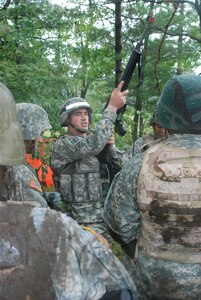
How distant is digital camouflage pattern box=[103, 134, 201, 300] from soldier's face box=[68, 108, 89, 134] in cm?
227

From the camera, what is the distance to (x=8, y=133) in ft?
5.37

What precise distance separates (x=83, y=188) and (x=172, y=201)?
8.01ft

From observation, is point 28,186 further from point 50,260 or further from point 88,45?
point 88,45

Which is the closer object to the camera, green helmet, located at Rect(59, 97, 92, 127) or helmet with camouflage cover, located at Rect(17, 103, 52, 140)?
helmet with camouflage cover, located at Rect(17, 103, 52, 140)

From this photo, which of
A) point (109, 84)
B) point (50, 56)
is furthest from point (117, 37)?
point (109, 84)

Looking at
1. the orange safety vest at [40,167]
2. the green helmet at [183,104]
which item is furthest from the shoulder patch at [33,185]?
the green helmet at [183,104]

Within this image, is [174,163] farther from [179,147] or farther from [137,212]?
[137,212]

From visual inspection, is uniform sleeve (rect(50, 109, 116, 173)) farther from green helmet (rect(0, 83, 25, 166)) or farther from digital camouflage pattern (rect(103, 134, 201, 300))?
green helmet (rect(0, 83, 25, 166))

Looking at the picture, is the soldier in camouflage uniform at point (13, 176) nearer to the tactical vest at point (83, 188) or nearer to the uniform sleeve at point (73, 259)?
the uniform sleeve at point (73, 259)

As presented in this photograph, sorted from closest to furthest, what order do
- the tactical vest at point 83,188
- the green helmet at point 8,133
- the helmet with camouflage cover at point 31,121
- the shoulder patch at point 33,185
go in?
the green helmet at point 8,133
the shoulder patch at point 33,185
the helmet with camouflage cover at point 31,121
the tactical vest at point 83,188

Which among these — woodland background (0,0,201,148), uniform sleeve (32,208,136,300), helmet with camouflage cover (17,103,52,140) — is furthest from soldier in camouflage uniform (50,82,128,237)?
uniform sleeve (32,208,136,300)

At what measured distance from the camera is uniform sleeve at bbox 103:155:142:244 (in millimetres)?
2643

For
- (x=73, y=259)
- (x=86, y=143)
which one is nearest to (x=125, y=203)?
(x=73, y=259)

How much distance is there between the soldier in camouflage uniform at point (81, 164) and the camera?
4.56 metres
